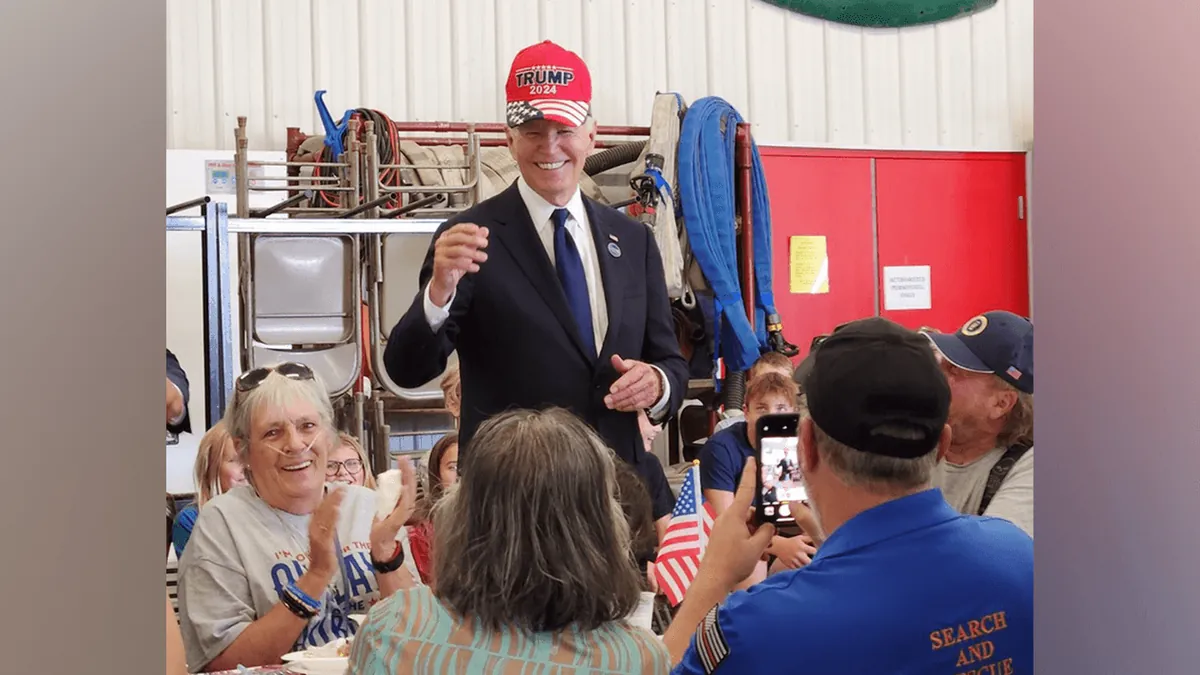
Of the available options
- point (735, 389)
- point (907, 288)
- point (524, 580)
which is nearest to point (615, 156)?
point (735, 389)

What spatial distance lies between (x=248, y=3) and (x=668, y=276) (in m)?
2.56

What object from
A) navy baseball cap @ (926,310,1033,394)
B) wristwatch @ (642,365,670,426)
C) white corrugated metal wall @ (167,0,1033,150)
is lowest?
wristwatch @ (642,365,670,426)

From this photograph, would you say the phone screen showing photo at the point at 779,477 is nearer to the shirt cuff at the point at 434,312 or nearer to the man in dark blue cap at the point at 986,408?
the man in dark blue cap at the point at 986,408

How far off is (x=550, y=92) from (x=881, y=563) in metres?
1.19

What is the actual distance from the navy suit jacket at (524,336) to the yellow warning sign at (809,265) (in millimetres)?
4469

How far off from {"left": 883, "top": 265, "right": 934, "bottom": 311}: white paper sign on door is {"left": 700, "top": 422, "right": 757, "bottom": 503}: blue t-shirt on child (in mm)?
3806

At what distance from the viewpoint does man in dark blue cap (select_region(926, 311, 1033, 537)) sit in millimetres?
2045

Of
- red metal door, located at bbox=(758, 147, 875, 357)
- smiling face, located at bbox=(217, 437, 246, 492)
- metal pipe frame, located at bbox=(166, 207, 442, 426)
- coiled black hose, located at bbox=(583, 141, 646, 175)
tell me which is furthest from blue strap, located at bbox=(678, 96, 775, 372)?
smiling face, located at bbox=(217, 437, 246, 492)

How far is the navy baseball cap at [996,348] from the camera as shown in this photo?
6.75 feet

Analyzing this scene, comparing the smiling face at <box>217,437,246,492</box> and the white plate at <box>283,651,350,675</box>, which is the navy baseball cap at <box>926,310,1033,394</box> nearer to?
the white plate at <box>283,651,350,675</box>

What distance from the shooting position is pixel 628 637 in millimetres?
1428

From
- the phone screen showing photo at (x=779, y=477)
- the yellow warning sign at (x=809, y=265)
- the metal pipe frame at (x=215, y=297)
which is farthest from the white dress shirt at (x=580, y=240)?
the yellow warning sign at (x=809, y=265)

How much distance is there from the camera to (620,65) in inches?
255
